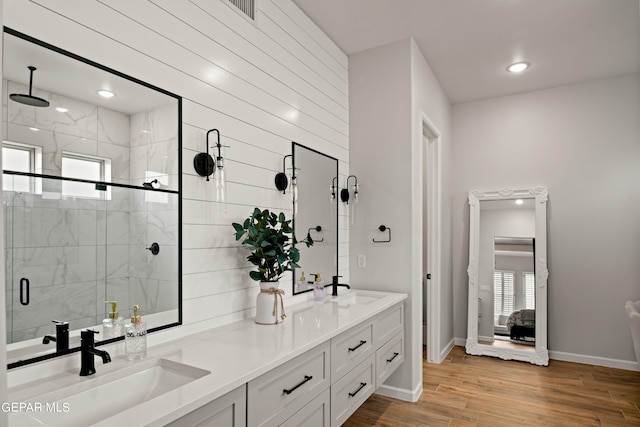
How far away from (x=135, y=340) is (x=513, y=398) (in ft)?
9.46

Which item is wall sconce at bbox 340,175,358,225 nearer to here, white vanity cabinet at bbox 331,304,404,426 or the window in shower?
white vanity cabinet at bbox 331,304,404,426

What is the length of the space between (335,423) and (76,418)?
1.17 meters

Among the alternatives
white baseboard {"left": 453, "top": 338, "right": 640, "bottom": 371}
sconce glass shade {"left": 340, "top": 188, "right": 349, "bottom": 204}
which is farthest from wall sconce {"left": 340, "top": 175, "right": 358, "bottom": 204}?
white baseboard {"left": 453, "top": 338, "right": 640, "bottom": 371}

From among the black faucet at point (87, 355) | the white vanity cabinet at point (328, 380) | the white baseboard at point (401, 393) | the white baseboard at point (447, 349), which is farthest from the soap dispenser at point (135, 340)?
the white baseboard at point (447, 349)

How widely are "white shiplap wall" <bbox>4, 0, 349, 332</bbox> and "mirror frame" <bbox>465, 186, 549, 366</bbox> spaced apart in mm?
2390

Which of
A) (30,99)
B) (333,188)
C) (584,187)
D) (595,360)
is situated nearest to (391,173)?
(333,188)

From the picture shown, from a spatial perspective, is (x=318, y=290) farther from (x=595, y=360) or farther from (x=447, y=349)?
(x=595, y=360)

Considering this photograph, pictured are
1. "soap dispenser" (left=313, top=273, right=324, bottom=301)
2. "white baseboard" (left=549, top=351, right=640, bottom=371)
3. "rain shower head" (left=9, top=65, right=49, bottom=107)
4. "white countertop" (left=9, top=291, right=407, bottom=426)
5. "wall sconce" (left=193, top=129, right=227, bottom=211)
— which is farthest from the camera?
"white baseboard" (left=549, top=351, right=640, bottom=371)

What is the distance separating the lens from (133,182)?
155 centimetres

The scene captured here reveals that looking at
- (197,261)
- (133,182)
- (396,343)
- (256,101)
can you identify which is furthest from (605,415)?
(133,182)

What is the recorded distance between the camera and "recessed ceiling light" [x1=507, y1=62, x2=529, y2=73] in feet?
11.8

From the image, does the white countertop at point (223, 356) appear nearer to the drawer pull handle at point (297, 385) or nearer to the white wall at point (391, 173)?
the drawer pull handle at point (297, 385)

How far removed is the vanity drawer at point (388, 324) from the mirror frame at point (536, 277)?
1636mm

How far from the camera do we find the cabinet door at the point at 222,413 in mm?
1094
